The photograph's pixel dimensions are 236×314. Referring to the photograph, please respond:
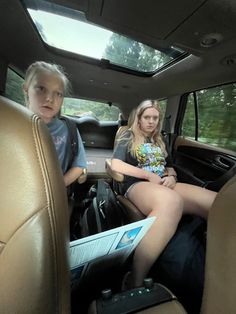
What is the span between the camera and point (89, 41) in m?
2.13

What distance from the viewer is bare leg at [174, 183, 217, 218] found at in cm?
124

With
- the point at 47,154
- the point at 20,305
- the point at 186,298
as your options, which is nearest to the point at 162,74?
Answer: the point at 186,298

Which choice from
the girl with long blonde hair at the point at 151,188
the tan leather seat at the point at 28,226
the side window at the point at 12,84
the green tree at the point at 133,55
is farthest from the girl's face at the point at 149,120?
the side window at the point at 12,84

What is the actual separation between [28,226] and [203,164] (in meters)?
2.08

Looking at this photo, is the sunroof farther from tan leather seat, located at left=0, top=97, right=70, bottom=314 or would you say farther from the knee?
tan leather seat, located at left=0, top=97, right=70, bottom=314

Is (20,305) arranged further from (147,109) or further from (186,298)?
(147,109)

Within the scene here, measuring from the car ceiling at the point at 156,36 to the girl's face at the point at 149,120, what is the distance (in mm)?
523

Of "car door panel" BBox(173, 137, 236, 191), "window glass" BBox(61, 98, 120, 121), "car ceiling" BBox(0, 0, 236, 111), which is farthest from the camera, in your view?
"window glass" BBox(61, 98, 120, 121)

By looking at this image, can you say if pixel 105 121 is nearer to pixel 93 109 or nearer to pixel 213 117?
pixel 93 109

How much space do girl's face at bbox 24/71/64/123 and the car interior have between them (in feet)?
1.42

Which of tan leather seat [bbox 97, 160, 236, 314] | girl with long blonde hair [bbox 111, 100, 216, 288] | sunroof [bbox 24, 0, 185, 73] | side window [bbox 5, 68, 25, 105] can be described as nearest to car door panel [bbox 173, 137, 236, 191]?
girl with long blonde hair [bbox 111, 100, 216, 288]

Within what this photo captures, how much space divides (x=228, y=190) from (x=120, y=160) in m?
1.03

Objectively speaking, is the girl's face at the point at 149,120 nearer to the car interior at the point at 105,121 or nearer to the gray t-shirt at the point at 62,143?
the car interior at the point at 105,121

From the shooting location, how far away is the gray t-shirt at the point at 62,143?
3.75 ft
